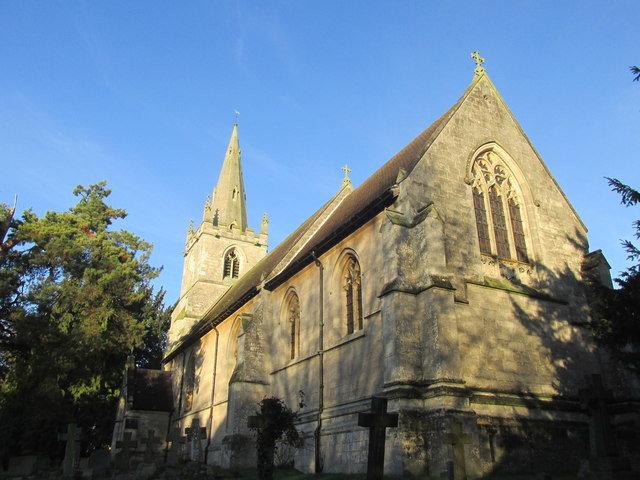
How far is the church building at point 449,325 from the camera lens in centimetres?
1120

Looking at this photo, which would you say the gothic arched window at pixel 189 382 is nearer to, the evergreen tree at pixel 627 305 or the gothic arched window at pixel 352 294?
the gothic arched window at pixel 352 294

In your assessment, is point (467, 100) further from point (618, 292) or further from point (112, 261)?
point (112, 261)

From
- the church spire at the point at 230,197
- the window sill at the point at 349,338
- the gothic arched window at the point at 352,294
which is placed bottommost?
the window sill at the point at 349,338

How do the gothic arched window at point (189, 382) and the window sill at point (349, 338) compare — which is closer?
the window sill at point (349, 338)

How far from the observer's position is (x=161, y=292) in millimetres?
41094

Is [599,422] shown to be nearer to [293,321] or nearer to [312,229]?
[293,321]

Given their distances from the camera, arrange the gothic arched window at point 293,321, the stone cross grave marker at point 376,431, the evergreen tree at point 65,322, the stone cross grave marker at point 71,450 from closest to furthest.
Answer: the stone cross grave marker at point 376,431 < the gothic arched window at point 293,321 < the stone cross grave marker at point 71,450 < the evergreen tree at point 65,322

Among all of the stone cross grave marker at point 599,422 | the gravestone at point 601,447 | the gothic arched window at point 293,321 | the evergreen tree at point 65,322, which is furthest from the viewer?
the evergreen tree at point 65,322

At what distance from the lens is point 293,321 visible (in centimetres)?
1900

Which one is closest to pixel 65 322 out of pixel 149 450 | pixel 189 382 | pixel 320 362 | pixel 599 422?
pixel 189 382

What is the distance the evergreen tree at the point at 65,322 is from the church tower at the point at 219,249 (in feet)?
13.9

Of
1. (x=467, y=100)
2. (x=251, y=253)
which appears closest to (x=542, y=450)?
(x=467, y=100)

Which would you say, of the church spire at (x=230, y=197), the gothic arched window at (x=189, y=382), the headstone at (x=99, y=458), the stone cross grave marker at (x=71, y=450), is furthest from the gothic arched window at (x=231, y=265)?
the stone cross grave marker at (x=71, y=450)

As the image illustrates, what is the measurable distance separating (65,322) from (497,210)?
70.5ft
